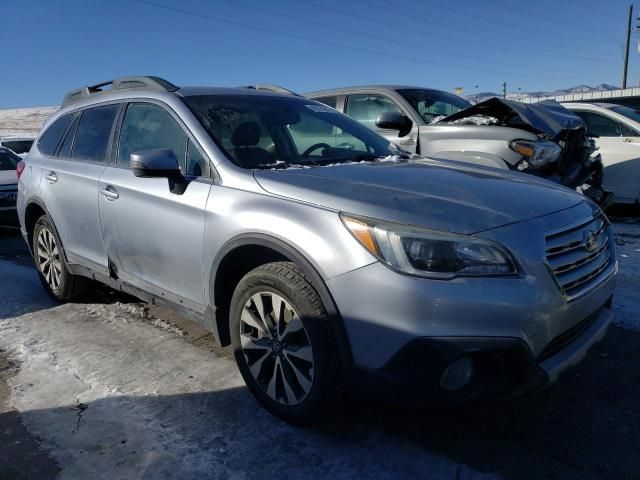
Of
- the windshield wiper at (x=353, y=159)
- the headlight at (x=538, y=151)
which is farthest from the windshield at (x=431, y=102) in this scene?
the windshield wiper at (x=353, y=159)

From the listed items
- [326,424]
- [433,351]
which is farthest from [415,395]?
[326,424]

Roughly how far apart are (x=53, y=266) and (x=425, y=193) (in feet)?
12.0

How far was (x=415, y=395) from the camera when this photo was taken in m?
2.23

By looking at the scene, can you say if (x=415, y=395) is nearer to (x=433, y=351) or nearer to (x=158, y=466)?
(x=433, y=351)

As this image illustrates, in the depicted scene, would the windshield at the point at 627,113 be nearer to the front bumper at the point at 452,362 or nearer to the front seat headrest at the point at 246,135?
the front seat headrest at the point at 246,135

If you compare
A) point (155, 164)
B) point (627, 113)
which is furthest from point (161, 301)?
point (627, 113)

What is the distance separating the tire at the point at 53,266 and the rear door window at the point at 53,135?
2.03 ft

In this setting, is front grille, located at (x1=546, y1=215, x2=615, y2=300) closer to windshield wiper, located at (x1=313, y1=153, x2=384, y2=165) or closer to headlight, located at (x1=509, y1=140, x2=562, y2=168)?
windshield wiper, located at (x1=313, y1=153, x2=384, y2=165)

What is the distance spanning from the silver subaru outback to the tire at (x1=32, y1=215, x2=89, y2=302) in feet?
2.63

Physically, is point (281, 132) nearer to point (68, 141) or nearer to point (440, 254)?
point (440, 254)

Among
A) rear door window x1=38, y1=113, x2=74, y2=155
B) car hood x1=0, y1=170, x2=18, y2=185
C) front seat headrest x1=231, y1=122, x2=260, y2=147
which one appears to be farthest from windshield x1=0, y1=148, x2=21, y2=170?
front seat headrest x1=231, y1=122, x2=260, y2=147

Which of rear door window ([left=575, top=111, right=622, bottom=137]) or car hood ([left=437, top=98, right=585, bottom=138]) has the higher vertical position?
car hood ([left=437, top=98, right=585, bottom=138])

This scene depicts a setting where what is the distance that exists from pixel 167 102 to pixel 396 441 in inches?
96.0

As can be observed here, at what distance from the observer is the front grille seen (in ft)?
7.77
